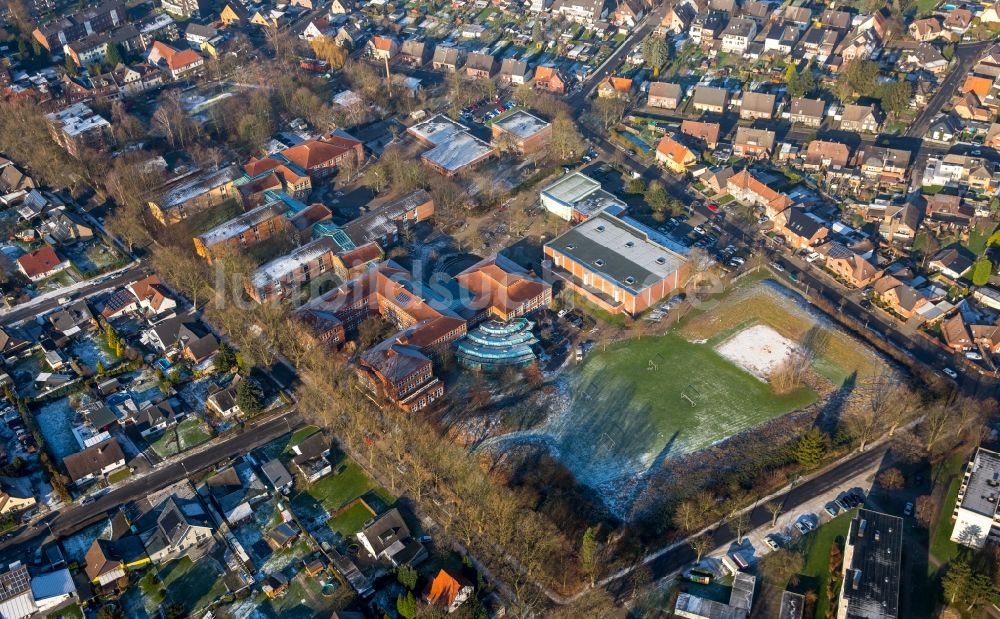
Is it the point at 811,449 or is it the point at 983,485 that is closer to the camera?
the point at 983,485

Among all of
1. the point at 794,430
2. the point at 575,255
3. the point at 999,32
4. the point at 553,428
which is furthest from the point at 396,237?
the point at 999,32

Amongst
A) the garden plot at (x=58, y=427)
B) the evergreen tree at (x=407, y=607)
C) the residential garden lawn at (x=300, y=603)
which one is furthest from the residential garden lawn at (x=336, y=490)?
the garden plot at (x=58, y=427)

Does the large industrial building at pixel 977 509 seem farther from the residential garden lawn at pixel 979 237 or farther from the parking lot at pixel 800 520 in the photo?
the residential garden lawn at pixel 979 237

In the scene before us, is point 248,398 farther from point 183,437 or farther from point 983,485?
point 983,485

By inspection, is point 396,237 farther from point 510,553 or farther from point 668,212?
point 510,553

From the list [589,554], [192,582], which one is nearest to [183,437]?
[192,582]

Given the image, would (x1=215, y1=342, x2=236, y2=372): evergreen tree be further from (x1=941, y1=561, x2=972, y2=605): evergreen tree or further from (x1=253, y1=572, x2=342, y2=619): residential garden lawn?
(x1=941, y1=561, x2=972, y2=605): evergreen tree
